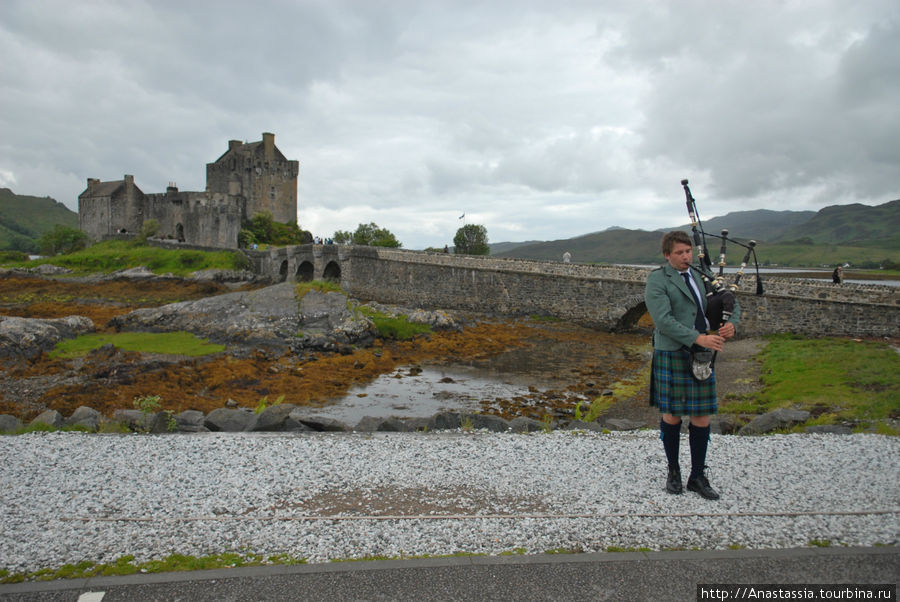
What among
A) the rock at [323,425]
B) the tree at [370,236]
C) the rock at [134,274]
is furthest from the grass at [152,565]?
the tree at [370,236]

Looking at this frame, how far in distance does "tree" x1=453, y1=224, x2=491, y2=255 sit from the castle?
23.7 m

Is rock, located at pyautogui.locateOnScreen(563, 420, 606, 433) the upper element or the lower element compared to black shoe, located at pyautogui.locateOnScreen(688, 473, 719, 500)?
lower

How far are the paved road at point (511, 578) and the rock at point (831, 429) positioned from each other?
465 cm

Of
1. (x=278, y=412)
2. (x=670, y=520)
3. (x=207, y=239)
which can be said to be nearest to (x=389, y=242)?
(x=207, y=239)

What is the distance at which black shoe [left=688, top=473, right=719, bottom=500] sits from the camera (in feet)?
20.0

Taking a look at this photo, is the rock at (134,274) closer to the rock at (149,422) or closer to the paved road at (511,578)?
the rock at (149,422)

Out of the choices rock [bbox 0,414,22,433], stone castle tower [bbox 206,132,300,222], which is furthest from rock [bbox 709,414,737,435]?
stone castle tower [bbox 206,132,300,222]

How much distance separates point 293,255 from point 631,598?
49.5 meters

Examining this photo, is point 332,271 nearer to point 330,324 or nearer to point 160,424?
point 330,324

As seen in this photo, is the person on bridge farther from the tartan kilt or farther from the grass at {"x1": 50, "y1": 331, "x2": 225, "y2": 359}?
the grass at {"x1": 50, "y1": 331, "x2": 225, "y2": 359}

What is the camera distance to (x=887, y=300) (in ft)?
69.7

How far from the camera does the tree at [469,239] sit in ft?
260

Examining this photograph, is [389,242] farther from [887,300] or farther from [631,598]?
[631,598]

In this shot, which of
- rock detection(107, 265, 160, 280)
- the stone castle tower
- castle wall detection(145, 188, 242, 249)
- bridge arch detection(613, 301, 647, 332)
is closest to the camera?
bridge arch detection(613, 301, 647, 332)
